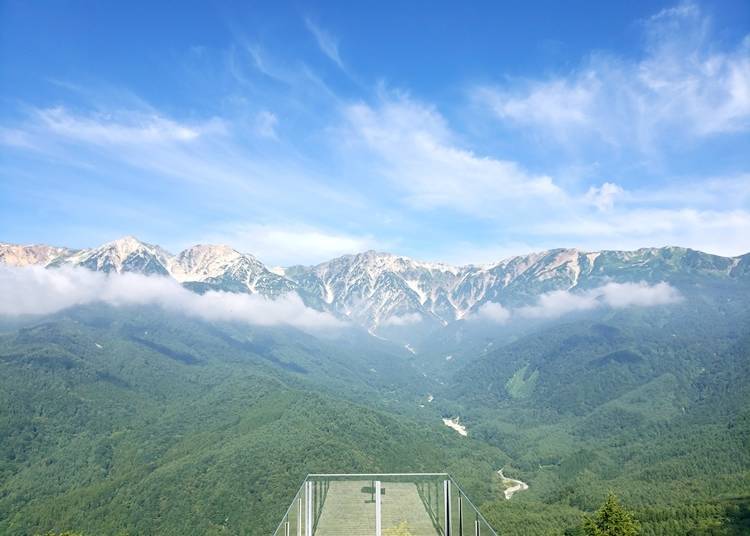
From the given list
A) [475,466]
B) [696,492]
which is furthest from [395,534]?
[475,466]

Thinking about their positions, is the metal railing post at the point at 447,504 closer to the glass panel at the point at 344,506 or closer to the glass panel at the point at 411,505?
the glass panel at the point at 411,505

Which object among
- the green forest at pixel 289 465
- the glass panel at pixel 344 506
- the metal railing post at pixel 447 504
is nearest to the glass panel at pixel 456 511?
the metal railing post at pixel 447 504

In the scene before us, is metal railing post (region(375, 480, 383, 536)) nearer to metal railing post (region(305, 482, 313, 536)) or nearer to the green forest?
metal railing post (region(305, 482, 313, 536))

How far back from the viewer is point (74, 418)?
190 meters

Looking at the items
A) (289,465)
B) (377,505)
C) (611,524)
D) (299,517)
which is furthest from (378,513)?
(289,465)

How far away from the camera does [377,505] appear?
58.3 feet

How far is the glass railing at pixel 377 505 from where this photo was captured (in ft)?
57.2

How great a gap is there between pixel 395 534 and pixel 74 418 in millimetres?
204794

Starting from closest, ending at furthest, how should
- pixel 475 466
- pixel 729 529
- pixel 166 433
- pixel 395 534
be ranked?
1. pixel 395 534
2. pixel 729 529
3. pixel 475 466
4. pixel 166 433

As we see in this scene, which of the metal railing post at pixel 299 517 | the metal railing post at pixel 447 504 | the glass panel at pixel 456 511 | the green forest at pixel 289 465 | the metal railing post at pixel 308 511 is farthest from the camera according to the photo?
the green forest at pixel 289 465

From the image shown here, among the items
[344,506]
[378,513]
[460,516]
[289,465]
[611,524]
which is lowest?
[289,465]

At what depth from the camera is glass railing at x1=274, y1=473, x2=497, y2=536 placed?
17.4 m

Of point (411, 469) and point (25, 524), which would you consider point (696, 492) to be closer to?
point (411, 469)

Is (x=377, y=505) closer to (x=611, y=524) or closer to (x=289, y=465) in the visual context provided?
(x=611, y=524)
